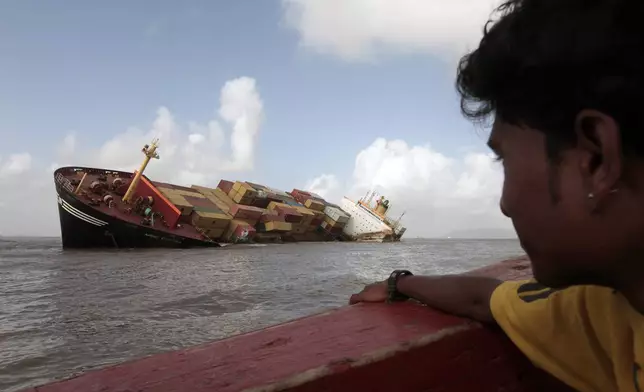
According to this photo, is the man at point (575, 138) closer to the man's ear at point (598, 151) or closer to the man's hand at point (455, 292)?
the man's ear at point (598, 151)

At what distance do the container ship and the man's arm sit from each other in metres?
22.8

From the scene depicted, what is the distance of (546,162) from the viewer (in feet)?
2.23

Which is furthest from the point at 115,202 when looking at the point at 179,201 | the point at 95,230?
the point at 179,201

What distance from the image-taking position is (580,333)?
92cm

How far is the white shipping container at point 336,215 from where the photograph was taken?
42.6m

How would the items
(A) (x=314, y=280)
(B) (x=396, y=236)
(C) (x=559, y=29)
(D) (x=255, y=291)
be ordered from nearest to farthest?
(C) (x=559, y=29) < (D) (x=255, y=291) < (A) (x=314, y=280) < (B) (x=396, y=236)

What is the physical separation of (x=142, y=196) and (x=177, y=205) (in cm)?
189

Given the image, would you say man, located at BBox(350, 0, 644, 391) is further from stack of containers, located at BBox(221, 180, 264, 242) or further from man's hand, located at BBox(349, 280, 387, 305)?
stack of containers, located at BBox(221, 180, 264, 242)

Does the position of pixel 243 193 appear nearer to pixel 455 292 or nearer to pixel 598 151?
pixel 455 292

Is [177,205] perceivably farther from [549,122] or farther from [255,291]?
[549,122]

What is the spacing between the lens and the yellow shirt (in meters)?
0.80

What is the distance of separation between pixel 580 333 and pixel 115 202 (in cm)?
2490

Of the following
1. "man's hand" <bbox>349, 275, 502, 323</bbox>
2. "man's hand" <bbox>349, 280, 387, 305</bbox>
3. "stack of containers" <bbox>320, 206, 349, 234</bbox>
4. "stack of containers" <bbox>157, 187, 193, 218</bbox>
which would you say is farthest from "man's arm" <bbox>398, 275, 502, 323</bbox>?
"stack of containers" <bbox>320, 206, 349, 234</bbox>

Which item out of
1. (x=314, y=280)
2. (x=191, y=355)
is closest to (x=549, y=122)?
(x=191, y=355)
